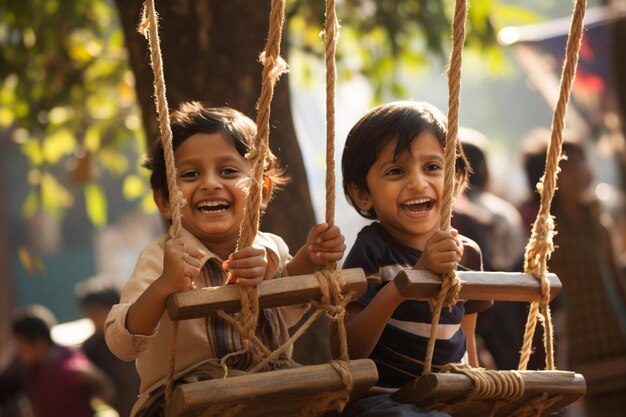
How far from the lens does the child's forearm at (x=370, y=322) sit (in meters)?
2.87

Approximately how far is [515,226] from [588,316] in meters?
0.73

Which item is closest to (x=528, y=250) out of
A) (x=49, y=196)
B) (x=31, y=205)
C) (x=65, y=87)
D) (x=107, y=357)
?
(x=65, y=87)

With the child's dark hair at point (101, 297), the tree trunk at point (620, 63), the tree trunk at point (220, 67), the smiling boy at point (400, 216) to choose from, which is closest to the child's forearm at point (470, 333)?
the smiling boy at point (400, 216)

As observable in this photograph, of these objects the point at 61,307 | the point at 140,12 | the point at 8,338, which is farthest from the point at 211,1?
the point at 61,307

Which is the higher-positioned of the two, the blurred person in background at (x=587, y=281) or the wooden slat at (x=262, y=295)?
the wooden slat at (x=262, y=295)

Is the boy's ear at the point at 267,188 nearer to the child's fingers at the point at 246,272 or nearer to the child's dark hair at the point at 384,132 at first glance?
the child's dark hair at the point at 384,132

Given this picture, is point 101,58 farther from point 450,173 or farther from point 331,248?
point 450,173

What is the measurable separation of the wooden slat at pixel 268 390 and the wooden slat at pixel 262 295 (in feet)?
0.53

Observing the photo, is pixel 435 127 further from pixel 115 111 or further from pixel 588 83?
pixel 588 83

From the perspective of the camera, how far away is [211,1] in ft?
13.7

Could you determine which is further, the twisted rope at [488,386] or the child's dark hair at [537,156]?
the child's dark hair at [537,156]

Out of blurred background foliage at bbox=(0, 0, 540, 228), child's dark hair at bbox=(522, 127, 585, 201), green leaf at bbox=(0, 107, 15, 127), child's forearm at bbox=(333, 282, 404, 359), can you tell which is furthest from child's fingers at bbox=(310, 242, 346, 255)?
green leaf at bbox=(0, 107, 15, 127)

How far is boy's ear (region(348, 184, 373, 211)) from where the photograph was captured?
3.30m

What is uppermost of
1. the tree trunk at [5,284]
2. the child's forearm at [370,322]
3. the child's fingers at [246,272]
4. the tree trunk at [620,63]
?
the tree trunk at [620,63]
